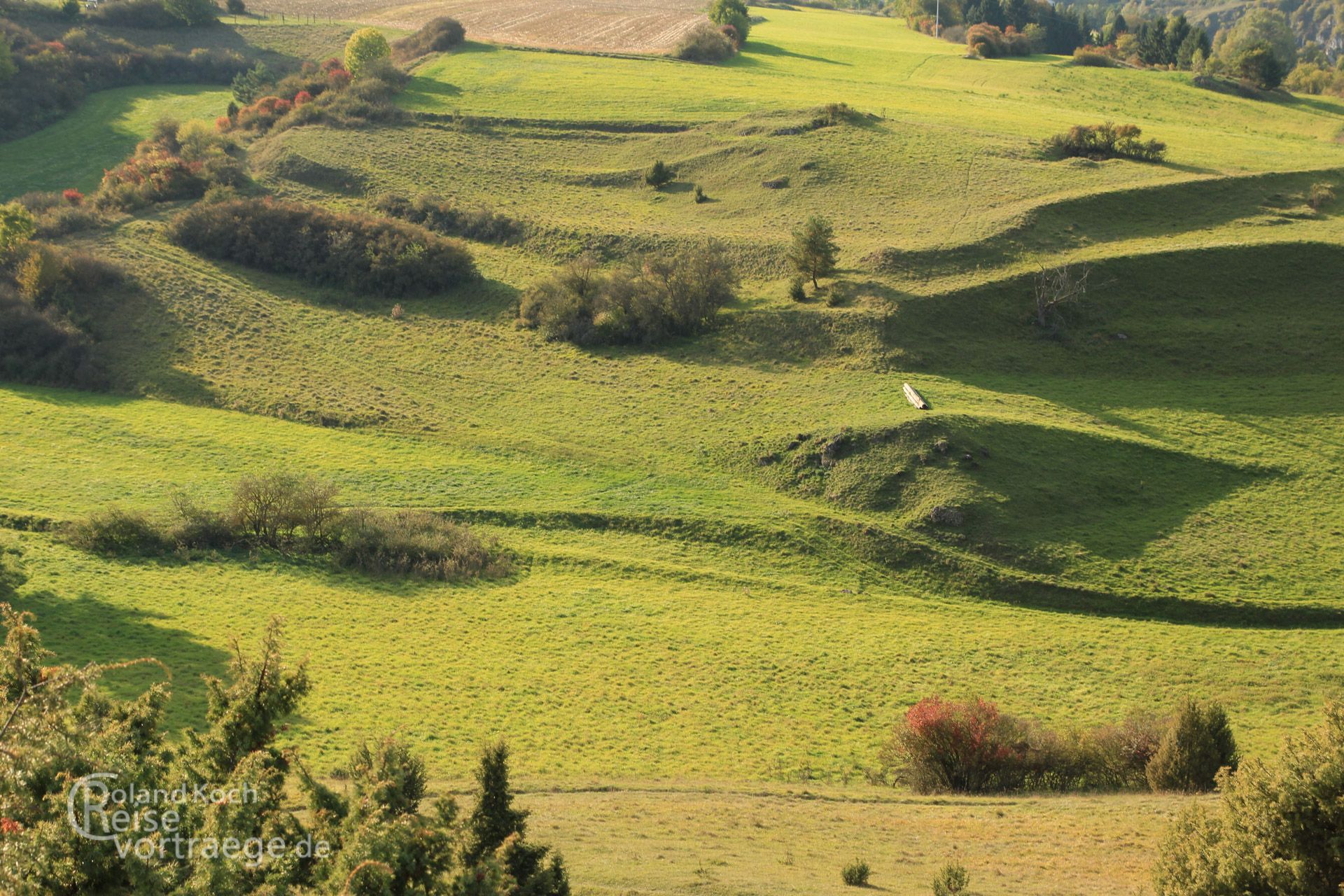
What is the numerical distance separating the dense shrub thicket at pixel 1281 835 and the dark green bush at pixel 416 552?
109 ft

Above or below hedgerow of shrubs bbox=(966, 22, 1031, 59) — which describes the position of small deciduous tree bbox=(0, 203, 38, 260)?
below

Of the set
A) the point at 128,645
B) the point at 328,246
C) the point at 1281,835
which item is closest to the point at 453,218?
the point at 328,246

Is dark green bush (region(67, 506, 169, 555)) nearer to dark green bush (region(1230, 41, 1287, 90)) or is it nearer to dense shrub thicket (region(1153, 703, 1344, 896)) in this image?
dense shrub thicket (region(1153, 703, 1344, 896))

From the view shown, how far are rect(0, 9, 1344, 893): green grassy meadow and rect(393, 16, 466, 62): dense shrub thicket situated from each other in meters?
32.0

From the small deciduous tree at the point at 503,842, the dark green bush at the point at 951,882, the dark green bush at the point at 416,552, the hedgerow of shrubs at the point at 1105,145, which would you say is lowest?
the dark green bush at the point at 416,552

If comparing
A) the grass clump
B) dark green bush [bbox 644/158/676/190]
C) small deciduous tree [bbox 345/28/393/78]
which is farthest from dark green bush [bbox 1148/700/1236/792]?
small deciduous tree [bbox 345/28/393/78]

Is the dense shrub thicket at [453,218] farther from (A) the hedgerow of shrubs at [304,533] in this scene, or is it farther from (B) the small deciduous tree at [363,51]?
(A) the hedgerow of shrubs at [304,533]

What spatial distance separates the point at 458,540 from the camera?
48.9m

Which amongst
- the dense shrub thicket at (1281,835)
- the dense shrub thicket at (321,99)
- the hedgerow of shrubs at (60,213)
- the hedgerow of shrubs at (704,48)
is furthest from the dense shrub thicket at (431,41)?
the dense shrub thicket at (1281,835)

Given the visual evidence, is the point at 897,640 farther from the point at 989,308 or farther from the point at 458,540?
the point at 989,308

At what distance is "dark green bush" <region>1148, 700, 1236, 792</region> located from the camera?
30609mm

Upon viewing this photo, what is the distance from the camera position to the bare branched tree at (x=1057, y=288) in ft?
207

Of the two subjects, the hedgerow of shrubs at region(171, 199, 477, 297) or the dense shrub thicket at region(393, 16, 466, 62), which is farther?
the dense shrub thicket at region(393, 16, 466, 62)

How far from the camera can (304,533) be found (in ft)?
166
